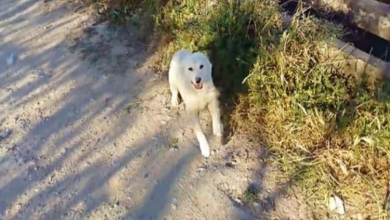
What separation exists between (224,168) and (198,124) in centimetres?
39

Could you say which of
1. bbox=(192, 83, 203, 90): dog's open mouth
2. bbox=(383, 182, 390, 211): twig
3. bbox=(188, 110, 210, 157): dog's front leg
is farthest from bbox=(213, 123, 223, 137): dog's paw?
bbox=(383, 182, 390, 211): twig

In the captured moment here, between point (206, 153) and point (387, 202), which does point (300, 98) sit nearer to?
point (206, 153)

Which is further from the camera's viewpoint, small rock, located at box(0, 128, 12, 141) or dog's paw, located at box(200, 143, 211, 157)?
small rock, located at box(0, 128, 12, 141)

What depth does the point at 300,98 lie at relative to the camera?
10.9 feet

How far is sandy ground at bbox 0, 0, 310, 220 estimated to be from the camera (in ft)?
9.96

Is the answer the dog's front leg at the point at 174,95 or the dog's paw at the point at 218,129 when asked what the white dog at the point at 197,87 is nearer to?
the dog's paw at the point at 218,129

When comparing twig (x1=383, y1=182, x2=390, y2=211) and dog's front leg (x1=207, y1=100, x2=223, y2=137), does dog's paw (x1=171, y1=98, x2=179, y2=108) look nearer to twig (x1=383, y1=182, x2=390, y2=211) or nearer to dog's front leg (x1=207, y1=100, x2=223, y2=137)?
dog's front leg (x1=207, y1=100, x2=223, y2=137)

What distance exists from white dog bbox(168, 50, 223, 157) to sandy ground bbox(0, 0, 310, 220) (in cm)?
16

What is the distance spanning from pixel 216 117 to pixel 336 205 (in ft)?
3.54

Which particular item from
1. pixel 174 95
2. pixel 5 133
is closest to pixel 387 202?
pixel 174 95

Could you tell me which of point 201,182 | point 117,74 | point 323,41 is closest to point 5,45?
point 117,74

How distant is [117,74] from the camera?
4.21 m

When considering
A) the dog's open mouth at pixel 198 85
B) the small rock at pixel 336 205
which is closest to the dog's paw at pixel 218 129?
the dog's open mouth at pixel 198 85

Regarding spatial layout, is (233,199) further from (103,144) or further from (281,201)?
(103,144)
